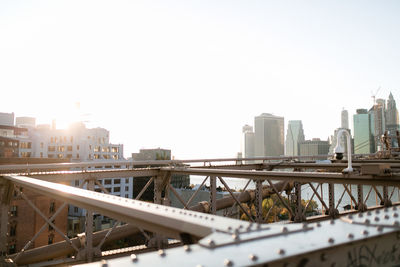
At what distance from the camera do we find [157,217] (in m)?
2.87

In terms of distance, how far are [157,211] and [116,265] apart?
125 cm

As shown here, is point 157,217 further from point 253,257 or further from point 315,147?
point 315,147

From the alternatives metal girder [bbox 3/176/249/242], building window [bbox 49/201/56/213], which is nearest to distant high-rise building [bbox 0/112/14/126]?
building window [bbox 49/201/56/213]

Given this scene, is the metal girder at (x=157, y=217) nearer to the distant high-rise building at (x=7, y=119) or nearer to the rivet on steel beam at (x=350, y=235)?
the rivet on steel beam at (x=350, y=235)

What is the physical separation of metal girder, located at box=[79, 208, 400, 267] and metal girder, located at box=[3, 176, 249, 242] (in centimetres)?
24

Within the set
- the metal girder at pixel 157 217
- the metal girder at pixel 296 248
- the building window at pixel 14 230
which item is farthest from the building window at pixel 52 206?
the metal girder at pixel 296 248

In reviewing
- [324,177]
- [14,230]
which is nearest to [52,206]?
[14,230]

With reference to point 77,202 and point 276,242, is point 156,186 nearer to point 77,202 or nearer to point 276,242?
point 77,202

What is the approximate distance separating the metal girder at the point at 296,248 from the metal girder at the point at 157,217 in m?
0.24

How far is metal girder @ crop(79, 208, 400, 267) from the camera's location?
1.72 meters

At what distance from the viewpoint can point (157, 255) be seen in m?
1.83

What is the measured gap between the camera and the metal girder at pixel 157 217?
2.43 meters

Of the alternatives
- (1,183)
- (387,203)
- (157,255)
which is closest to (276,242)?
(157,255)

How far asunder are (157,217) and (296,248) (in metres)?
1.41
